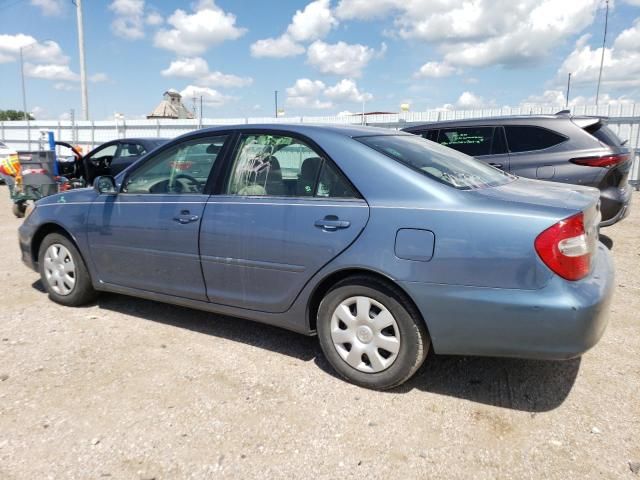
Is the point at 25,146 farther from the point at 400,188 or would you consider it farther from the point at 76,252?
the point at 400,188

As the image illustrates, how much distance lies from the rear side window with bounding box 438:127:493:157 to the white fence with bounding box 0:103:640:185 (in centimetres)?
639

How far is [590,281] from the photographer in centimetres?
262

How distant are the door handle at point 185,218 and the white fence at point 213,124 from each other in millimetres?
9030

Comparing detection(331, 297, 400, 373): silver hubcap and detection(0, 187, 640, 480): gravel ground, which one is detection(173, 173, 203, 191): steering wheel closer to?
detection(0, 187, 640, 480): gravel ground

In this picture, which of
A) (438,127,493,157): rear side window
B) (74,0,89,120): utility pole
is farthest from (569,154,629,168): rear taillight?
(74,0,89,120): utility pole

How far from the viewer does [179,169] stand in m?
3.88

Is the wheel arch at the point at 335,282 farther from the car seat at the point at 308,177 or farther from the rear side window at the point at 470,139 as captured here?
the rear side window at the point at 470,139

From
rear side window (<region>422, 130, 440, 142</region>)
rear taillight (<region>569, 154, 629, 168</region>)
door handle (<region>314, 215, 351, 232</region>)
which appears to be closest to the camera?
door handle (<region>314, 215, 351, 232</region>)

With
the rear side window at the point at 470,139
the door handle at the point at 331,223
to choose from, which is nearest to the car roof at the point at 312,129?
the door handle at the point at 331,223

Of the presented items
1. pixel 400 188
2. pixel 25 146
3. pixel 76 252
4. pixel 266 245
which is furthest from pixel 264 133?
pixel 25 146

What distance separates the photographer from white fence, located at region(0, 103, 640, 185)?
46.0 ft

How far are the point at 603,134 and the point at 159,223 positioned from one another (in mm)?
4896

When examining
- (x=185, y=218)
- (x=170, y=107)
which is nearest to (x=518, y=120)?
(x=185, y=218)

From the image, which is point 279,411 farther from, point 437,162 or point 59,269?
point 59,269
